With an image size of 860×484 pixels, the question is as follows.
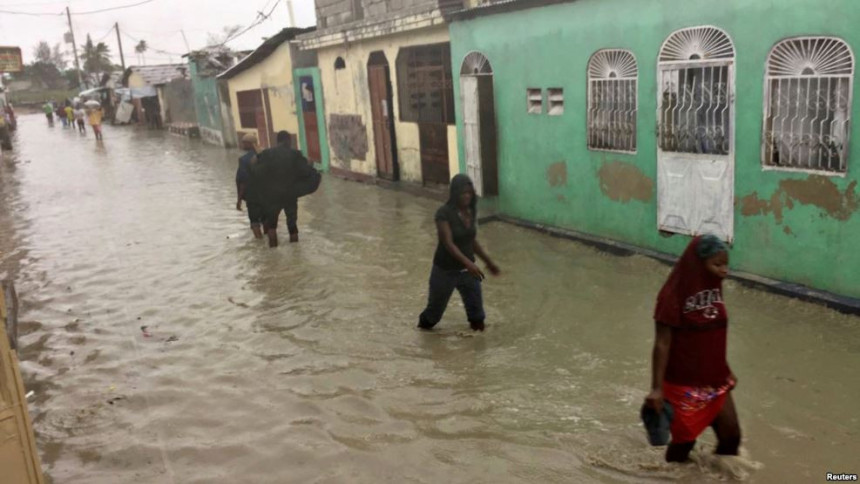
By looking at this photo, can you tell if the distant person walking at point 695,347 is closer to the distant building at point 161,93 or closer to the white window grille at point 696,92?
the white window grille at point 696,92

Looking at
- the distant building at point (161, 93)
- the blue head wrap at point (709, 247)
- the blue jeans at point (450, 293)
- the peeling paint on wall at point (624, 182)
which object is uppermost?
the distant building at point (161, 93)

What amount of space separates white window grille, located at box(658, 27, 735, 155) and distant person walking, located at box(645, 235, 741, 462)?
13.3ft

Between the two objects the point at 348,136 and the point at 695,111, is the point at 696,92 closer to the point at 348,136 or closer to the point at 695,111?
the point at 695,111

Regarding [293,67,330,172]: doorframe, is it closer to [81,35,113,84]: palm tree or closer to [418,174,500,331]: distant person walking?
[418,174,500,331]: distant person walking

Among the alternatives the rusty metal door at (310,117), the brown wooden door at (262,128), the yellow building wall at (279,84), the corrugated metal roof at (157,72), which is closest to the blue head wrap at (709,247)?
the rusty metal door at (310,117)

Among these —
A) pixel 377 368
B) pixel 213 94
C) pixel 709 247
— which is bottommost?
pixel 377 368

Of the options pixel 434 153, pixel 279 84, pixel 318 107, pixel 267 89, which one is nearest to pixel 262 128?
pixel 267 89

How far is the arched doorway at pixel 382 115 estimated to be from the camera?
1390 cm

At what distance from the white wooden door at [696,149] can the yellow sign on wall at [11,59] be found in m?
22.2

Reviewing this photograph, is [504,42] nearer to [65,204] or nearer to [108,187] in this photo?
[65,204]

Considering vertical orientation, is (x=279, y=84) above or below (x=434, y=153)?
above

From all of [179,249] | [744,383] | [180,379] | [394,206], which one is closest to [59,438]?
[180,379]

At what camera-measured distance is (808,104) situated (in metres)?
6.12

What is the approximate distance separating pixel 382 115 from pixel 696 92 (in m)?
8.20
